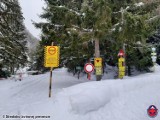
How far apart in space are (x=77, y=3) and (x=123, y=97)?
27.4 ft

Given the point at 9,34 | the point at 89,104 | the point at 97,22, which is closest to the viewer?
the point at 89,104

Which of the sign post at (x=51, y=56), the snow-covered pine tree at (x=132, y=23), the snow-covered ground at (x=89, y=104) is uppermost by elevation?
the snow-covered pine tree at (x=132, y=23)

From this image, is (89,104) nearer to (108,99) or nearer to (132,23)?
(108,99)

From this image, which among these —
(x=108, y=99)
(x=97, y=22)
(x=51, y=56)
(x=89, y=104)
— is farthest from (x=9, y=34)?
(x=89, y=104)

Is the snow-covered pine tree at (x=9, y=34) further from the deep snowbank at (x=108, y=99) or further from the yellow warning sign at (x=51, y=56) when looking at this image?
the deep snowbank at (x=108, y=99)

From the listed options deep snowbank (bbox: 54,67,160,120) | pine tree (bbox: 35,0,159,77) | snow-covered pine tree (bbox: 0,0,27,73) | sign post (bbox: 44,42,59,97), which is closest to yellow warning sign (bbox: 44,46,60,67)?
sign post (bbox: 44,42,59,97)

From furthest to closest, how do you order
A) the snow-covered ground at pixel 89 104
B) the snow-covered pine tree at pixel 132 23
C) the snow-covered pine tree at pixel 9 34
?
the snow-covered pine tree at pixel 9 34, the snow-covered pine tree at pixel 132 23, the snow-covered ground at pixel 89 104

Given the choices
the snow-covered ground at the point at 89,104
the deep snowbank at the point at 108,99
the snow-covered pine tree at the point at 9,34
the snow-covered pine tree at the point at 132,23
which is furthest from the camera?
the snow-covered pine tree at the point at 9,34

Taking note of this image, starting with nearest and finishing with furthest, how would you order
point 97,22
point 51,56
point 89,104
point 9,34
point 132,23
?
point 89,104, point 51,56, point 132,23, point 97,22, point 9,34

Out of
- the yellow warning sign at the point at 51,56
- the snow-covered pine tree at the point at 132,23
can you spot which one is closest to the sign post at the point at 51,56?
the yellow warning sign at the point at 51,56

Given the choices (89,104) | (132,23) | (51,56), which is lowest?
(89,104)

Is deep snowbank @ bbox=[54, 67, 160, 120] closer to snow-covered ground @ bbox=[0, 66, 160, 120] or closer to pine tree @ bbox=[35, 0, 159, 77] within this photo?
snow-covered ground @ bbox=[0, 66, 160, 120]

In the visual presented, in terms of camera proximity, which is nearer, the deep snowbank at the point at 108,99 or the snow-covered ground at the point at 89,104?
the snow-covered ground at the point at 89,104

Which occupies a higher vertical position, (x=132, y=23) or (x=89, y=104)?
(x=132, y=23)
